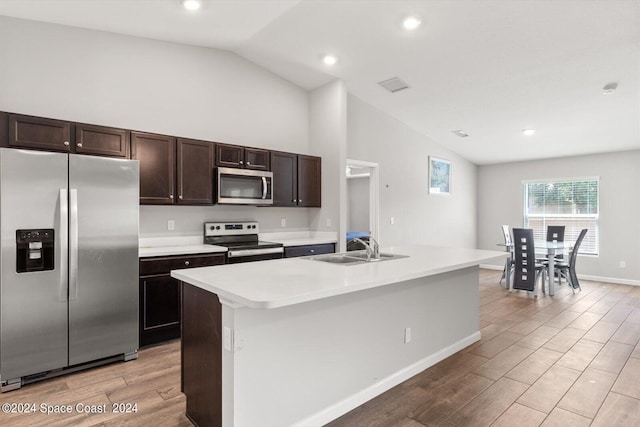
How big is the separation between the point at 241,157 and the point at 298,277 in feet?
8.45

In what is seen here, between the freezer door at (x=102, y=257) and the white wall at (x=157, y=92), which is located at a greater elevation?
the white wall at (x=157, y=92)

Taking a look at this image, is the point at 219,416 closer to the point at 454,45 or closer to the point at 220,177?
the point at 220,177

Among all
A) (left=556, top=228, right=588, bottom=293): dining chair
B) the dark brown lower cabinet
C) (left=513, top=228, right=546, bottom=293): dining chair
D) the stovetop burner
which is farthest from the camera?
(left=556, top=228, right=588, bottom=293): dining chair

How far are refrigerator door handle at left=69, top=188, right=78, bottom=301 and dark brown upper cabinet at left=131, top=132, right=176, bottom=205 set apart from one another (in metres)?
0.72

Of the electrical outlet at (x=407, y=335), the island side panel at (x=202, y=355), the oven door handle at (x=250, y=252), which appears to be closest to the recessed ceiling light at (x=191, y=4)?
the oven door handle at (x=250, y=252)

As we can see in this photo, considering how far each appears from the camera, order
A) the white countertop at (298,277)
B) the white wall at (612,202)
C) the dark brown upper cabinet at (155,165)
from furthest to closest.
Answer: the white wall at (612,202) < the dark brown upper cabinet at (155,165) < the white countertop at (298,277)

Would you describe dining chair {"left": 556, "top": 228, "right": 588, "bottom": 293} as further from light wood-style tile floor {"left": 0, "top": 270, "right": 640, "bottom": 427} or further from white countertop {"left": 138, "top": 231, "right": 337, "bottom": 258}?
white countertop {"left": 138, "top": 231, "right": 337, "bottom": 258}

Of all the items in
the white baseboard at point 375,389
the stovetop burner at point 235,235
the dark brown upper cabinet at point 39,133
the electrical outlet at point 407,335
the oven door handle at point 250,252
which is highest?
the dark brown upper cabinet at point 39,133

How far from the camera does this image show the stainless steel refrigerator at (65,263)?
8.19 feet

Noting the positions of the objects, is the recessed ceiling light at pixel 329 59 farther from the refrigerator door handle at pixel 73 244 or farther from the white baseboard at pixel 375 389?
the white baseboard at pixel 375 389

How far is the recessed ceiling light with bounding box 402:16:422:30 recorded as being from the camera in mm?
3320

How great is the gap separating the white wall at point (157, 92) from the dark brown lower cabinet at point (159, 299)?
668mm

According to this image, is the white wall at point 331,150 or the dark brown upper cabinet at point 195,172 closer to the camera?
the dark brown upper cabinet at point 195,172

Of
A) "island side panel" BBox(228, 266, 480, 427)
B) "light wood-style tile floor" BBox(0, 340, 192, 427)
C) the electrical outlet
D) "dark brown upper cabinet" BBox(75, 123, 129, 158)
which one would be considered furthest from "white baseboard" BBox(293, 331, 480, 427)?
"dark brown upper cabinet" BBox(75, 123, 129, 158)
